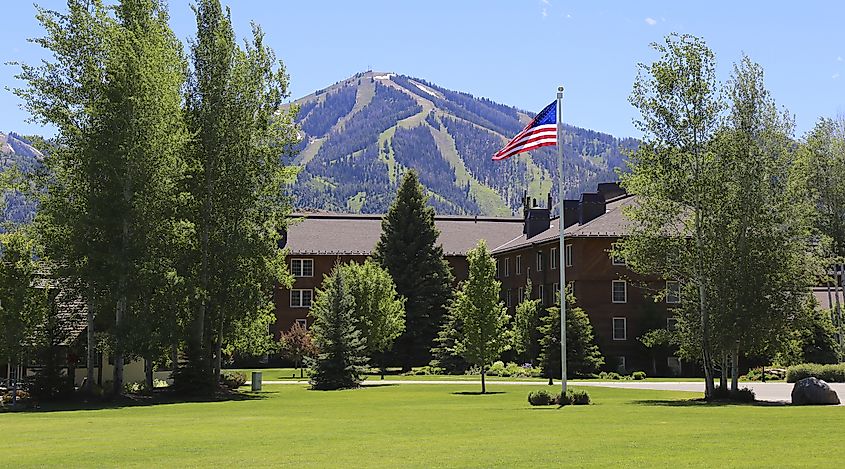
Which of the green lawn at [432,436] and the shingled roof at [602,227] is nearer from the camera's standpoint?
the green lawn at [432,436]

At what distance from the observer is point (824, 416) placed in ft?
78.9

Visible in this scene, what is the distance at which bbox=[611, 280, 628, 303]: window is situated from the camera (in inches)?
2547

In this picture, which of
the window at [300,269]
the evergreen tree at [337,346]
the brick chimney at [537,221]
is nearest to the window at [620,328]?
the brick chimney at [537,221]

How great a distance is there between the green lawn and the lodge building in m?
22.1

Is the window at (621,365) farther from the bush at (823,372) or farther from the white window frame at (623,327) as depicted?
the bush at (823,372)

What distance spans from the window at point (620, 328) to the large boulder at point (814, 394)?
110 feet

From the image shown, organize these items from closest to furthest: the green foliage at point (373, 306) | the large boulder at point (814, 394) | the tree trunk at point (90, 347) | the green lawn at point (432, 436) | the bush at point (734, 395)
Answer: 1. the green lawn at point (432, 436)
2. the large boulder at point (814, 394)
3. the bush at point (734, 395)
4. the tree trunk at point (90, 347)
5. the green foliage at point (373, 306)

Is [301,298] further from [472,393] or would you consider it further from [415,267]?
[472,393]

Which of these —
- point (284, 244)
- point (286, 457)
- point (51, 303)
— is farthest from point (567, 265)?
point (286, 457)

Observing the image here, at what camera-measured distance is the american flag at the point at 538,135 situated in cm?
3055

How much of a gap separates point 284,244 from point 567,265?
28.4 metres

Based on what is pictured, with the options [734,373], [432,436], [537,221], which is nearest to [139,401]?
[432,436]

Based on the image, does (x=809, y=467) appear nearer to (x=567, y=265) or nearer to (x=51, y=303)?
(x=51, y=303)

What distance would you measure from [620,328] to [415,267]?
16.7 meters
